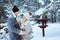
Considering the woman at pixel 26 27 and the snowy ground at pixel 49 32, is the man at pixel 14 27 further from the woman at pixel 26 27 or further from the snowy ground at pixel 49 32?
the snowy ground at pixel 49 32

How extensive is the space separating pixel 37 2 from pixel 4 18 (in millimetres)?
426

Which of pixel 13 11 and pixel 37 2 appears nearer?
pixel 13 11

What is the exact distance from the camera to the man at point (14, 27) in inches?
69.1

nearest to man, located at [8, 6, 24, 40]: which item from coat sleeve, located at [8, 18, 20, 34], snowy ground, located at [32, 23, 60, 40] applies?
coat sleeve, located at [8, 18, 20, 34]

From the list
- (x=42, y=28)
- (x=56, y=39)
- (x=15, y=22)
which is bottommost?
(x=56, y=39)

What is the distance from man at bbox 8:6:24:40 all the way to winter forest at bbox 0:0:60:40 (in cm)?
4

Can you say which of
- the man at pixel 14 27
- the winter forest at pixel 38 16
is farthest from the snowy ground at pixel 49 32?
the man at pixel 14 27

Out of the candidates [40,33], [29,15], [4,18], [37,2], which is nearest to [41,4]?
[37,2]

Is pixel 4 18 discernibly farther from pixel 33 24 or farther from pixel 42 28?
pixel 42 28

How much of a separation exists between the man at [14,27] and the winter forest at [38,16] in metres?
0.04

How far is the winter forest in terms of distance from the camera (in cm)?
180

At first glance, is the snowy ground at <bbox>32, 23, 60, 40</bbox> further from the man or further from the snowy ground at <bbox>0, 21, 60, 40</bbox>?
the man

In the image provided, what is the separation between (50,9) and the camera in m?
1.87

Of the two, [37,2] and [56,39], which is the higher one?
[37,2]
